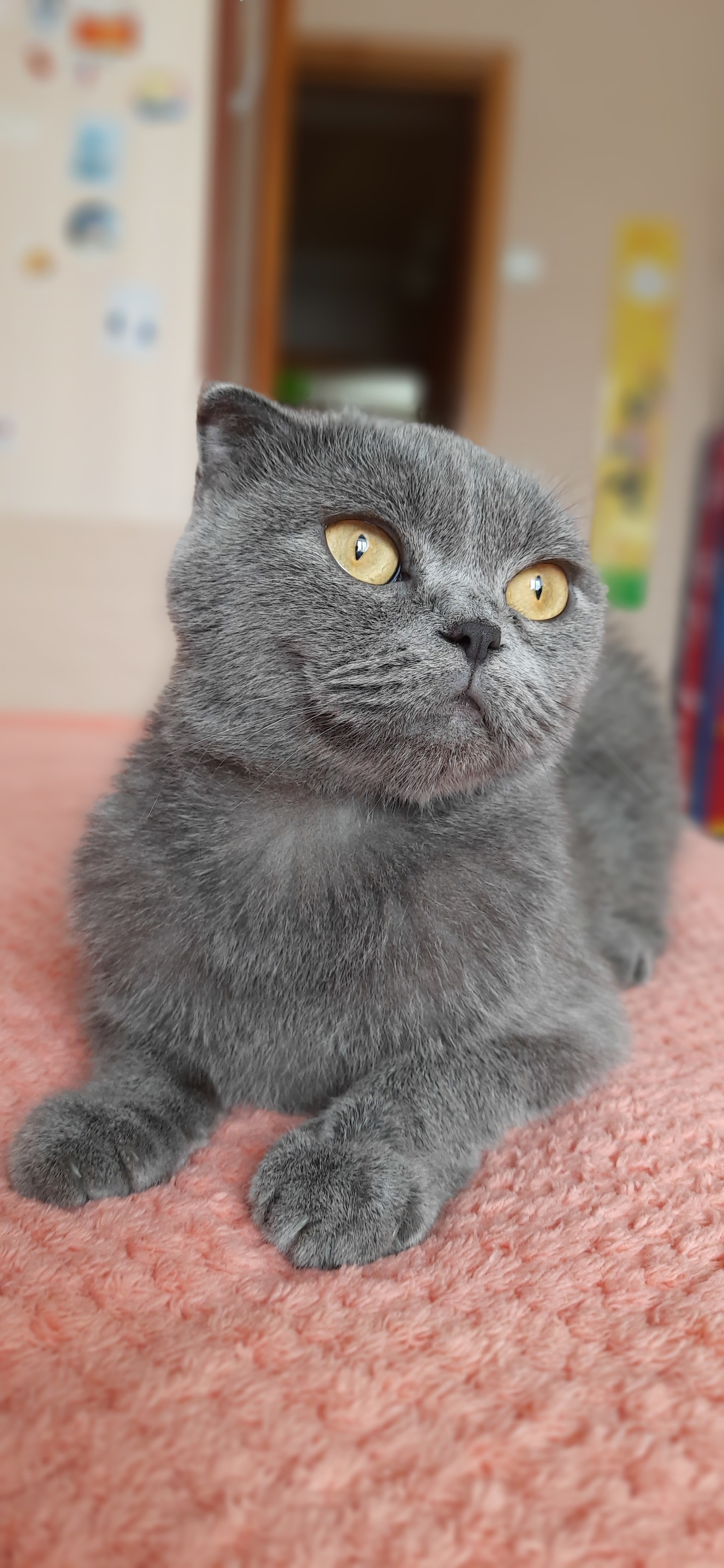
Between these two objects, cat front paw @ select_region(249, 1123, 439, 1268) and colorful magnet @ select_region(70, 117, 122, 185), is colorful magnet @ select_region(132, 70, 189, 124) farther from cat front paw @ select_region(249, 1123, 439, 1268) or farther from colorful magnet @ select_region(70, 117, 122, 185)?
cat front paw @ select_region(249, 1123, 439, 1268)

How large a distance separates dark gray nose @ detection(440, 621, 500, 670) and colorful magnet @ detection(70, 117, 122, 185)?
2.44 metres

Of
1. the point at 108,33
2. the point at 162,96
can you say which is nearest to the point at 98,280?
the point at 162,96

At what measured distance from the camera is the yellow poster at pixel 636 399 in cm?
387

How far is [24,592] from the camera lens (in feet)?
7.42

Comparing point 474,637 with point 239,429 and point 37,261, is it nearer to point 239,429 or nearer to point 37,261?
point 239,429

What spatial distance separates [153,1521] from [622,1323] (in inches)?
9.6

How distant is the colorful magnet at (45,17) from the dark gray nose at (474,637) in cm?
266

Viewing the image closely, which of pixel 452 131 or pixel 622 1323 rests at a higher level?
pixel 452 131

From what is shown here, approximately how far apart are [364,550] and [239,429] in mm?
141

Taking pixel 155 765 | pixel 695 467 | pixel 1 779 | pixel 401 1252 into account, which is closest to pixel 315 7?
pixel 695 467

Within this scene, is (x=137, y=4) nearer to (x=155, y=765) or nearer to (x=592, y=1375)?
(x=155, y=765)

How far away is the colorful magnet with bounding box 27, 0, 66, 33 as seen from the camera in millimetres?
2533

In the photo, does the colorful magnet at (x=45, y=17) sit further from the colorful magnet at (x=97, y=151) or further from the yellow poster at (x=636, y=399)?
the yellow poster at (x=636, y=399)

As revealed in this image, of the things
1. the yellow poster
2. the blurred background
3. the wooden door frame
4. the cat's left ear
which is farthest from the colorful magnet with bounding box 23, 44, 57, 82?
the cat's left ear
